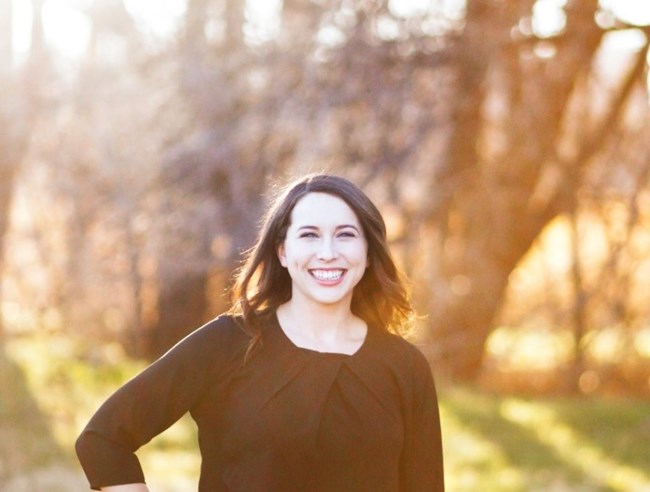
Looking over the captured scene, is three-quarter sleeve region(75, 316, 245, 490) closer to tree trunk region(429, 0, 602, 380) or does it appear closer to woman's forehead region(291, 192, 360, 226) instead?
woman's forehead region(291, 192, 360, 226)

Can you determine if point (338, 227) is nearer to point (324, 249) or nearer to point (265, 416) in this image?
point (324, 249)

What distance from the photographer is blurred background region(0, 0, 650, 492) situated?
29.1ft

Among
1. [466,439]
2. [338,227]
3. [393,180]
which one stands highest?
[393,180]

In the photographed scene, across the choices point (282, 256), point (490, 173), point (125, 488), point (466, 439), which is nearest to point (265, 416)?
point (125, 488)

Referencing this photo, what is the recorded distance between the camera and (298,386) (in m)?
3.00

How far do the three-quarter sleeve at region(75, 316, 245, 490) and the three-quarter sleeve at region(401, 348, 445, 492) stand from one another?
482mm

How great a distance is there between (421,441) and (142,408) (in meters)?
0.71

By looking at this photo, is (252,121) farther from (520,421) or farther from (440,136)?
(520,421)

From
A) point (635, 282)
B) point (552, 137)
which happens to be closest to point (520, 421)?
point (635, 282)

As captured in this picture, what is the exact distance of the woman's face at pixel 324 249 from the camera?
3.11 meters

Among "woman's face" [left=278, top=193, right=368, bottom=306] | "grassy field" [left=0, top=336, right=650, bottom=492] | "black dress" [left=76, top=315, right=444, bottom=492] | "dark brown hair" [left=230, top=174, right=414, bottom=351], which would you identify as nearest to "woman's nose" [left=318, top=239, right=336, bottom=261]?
"woman's face" [left=278, top=193, right=368, bottom=306]

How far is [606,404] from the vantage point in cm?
908

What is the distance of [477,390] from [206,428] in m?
7.16

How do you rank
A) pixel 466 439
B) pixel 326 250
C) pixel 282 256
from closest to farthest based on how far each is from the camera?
1. pixel 326 250
2. pixel 282 256
3. pixel 466 439
